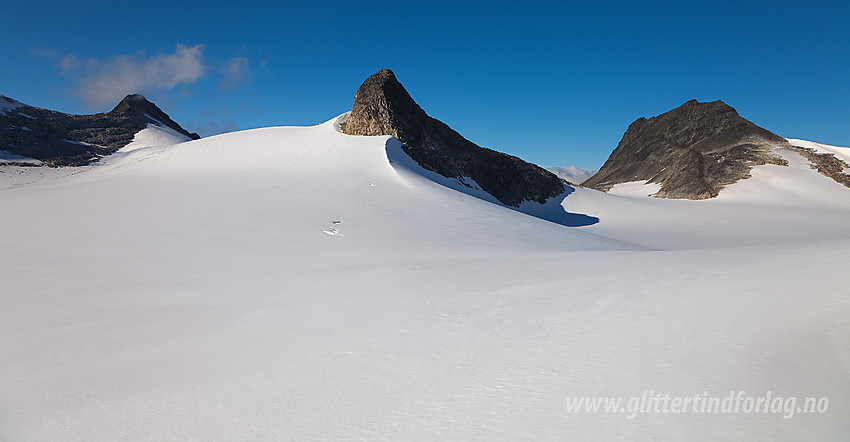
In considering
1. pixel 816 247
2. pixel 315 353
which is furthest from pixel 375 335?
pixel 816 247

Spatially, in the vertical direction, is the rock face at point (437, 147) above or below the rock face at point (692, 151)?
below

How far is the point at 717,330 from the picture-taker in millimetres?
4156

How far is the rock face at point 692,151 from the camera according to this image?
4172 cm

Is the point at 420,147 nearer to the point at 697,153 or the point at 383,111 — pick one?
the point at 383,111

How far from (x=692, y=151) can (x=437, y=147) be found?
40.0 metres

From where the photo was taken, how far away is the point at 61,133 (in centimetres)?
3494

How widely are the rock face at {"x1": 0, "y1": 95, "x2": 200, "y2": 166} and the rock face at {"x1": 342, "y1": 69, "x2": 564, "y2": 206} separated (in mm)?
21144

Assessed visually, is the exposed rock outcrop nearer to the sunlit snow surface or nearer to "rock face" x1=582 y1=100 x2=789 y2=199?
"rock face" x1=582 y1=100 x2=789 y2=199

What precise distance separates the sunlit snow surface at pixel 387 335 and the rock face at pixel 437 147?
2097cm

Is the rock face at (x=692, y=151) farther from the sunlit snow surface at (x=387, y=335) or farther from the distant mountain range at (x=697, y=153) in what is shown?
the sunlit snow surface at (x=387, y=335)

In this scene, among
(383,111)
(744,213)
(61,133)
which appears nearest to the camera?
(744,213)

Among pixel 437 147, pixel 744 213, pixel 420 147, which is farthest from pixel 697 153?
pixel 420 147

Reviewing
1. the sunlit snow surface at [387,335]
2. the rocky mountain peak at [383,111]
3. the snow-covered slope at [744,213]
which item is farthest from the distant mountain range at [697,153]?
A: the sunlit snow surface at [387,335]

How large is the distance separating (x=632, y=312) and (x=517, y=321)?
1393mm
